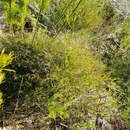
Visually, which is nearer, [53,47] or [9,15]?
[9,15]

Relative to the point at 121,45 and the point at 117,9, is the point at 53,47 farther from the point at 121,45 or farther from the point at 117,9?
the point at 117,9

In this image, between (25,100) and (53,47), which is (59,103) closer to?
(25,100)

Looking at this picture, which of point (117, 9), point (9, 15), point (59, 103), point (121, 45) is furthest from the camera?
point (117, 9)

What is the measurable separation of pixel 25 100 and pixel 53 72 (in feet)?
0.85

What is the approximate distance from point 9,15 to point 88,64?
2.05 ft

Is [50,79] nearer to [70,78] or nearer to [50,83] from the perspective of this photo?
[50,83]

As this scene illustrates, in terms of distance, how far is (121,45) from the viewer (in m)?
1.91

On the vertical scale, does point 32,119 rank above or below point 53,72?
below

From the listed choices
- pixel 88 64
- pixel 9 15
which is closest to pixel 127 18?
pixel 88 64

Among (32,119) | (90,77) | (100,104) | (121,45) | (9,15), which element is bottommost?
(32,119)

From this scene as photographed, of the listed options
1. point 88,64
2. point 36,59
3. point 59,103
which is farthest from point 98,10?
point 59,103

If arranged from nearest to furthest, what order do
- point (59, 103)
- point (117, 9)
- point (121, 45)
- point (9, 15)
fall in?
point (9, 15)
point (59, 103)
point (121, 45)
point (117, 9)

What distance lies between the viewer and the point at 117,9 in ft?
7.31

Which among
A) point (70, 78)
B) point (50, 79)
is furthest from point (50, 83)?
point (70, 78)
